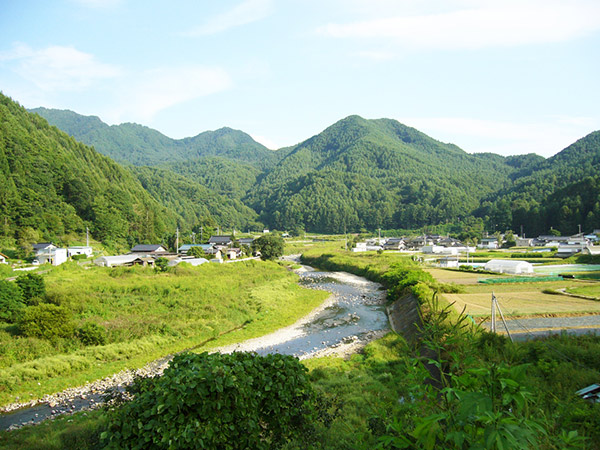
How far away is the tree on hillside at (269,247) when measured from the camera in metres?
53.9

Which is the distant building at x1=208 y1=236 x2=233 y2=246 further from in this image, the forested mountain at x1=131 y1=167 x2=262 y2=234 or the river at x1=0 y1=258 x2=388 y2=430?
the forested mountain at x1=131 y1=167 x2=262 y2=234

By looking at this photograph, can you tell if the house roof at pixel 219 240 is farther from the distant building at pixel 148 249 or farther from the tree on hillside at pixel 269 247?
the distant building at pixel 148 249

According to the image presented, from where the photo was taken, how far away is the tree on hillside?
5388 cm

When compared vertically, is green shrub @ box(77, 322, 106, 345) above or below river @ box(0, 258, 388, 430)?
above

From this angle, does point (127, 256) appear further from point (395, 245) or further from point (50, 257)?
point (395, 245)

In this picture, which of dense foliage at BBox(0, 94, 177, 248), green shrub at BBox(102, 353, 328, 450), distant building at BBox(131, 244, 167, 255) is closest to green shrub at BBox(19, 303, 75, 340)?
green shrub at BBox(102, 353, 328, 450)

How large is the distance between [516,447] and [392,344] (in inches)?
611

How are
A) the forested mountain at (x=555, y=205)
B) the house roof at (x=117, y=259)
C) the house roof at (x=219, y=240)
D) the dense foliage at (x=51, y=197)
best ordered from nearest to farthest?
1. the house roof at (x=117, y=259)
2. the dense foliage at (x=51, y=197)
3. the house roof at (x=219, y=240)
4. the forested mountain at (x=555, y=205)

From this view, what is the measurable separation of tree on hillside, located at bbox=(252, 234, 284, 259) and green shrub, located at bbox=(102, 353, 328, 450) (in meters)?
48.0

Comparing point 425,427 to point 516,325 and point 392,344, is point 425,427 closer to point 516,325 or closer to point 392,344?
point 392,344

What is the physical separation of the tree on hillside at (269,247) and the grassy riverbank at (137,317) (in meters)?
19.3

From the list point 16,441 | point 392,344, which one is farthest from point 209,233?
point 16,441

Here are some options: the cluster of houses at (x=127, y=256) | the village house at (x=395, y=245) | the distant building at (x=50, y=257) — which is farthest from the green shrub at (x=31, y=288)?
the village house at (x=395, y=245)

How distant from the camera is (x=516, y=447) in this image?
1839 mm
